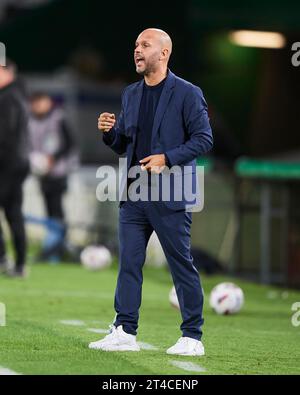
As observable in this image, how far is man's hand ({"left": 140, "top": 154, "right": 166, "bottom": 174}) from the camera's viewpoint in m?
7.89

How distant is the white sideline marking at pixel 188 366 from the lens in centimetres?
752

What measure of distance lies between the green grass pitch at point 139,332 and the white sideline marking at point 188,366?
5 centimetres

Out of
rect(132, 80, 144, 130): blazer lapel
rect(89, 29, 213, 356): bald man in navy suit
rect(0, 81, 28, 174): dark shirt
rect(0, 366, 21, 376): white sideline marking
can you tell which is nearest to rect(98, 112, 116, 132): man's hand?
rect(89, 29, 213, 356): bald man in navy suit

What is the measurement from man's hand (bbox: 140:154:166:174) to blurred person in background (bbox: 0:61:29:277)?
6824 mm

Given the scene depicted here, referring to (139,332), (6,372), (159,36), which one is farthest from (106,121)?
(139,332)

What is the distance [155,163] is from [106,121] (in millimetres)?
467

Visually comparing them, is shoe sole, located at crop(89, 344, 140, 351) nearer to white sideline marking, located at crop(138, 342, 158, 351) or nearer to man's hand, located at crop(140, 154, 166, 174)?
white sideline marking, located at crop(138, 342, 158, 351)

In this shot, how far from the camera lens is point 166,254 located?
8.20 metres

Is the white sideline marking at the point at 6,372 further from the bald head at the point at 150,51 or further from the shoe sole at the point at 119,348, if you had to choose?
the bald head at the point at 150,51

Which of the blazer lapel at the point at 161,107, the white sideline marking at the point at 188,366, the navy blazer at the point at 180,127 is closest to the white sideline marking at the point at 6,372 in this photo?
the white sideline marking at the point at 188,366

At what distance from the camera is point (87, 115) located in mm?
29500
